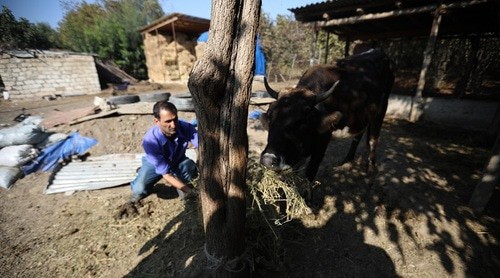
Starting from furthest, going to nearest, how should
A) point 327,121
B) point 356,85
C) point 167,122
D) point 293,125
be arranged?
point 356,85 → point 167,122 → point 327,121 → point 293,125

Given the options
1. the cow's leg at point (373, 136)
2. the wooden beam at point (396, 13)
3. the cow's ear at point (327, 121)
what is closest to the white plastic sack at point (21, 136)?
the cow's ear at point (327, 121)

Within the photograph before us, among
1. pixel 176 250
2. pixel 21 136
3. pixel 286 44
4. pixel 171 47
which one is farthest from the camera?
pixel 286 44

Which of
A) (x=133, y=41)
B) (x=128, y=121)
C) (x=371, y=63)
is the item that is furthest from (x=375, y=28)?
(x=133, y=41)

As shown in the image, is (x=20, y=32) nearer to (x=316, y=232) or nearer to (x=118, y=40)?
(x=118, y=40)

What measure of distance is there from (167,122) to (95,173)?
262 cm

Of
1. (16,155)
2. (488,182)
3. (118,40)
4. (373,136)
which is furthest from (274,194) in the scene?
(118,40)

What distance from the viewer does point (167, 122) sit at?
10.6ft

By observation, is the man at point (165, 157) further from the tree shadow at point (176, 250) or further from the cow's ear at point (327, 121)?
the cow's ear at point (327, 121)

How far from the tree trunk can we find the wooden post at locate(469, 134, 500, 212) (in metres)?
3.56

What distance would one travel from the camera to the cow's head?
2836 millimetres

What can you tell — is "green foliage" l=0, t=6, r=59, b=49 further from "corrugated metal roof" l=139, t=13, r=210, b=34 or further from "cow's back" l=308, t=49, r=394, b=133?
"cow's back" l=308, t=49, r=394, b=133

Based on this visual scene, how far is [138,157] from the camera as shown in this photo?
5.26 meters

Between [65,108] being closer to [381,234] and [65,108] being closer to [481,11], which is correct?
[381,234]

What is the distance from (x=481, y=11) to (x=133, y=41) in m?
20.3
